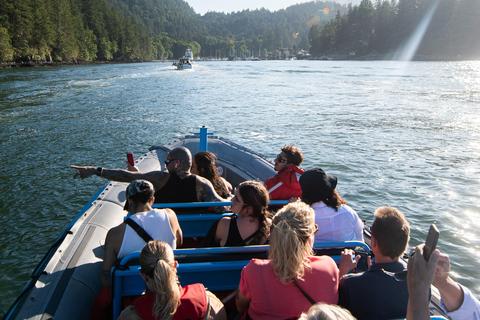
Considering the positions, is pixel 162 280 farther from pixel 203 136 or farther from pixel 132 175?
pixel 203 136

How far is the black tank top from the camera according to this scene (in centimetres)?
389

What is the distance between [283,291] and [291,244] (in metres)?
0.28

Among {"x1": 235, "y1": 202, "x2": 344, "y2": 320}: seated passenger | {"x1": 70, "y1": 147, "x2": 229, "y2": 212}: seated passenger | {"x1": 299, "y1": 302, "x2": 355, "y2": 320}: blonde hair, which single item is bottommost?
{"x1": 70, "y1": 147, "x2": 229, "y2": 212}: seated passenger

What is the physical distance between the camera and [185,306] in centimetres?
210

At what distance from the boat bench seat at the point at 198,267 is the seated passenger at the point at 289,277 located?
620mm

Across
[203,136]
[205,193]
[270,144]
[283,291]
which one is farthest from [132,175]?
[270,144]

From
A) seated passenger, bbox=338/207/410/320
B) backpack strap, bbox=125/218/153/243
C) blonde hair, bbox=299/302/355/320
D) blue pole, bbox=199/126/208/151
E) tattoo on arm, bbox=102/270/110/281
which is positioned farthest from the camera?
blue pole, bbox=199/126/208/151

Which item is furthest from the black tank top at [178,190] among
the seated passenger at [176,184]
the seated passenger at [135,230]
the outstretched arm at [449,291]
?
the outstretched arm at [449,291]

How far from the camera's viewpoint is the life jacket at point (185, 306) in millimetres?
2078

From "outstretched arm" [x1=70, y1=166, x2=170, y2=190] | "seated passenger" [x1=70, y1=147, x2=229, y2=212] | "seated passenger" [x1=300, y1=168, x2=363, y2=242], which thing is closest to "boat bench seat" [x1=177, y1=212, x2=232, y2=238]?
"seated passenger" [x1=70, y1=147, x2=229, y2=212]

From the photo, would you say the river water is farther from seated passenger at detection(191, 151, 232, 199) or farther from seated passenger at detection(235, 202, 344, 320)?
seated passenger at detection(235, 202, 344, 320)

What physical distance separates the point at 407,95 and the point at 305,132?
14732 millimetres

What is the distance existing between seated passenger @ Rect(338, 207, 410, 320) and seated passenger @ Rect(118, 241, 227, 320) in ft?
2.95

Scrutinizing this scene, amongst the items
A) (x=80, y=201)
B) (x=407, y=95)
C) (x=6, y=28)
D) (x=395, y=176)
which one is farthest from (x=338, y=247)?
(x=6, y=28)
